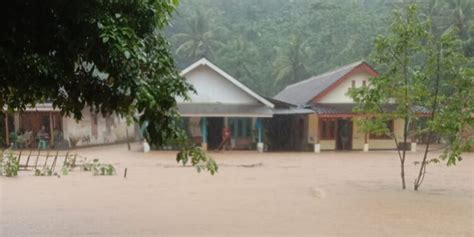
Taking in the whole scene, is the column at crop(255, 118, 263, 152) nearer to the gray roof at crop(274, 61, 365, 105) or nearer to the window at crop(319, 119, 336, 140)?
the gray roof at crop(274, 61, 365, 105)

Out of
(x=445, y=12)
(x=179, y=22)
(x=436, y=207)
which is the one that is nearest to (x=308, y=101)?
(x=436, y=207)

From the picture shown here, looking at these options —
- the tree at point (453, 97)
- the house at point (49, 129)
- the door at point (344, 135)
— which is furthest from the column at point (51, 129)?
the tree at point (453, 97)

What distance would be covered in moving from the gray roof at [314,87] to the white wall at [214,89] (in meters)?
3.58

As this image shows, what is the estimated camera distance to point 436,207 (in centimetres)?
1071

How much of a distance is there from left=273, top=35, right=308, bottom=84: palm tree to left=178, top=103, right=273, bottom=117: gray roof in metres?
15.4

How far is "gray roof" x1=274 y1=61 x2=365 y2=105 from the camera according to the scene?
23.9 meters

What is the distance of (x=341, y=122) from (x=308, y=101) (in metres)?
2.17

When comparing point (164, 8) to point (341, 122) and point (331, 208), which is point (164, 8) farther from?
point (341, 122)

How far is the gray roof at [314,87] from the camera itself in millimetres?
23922

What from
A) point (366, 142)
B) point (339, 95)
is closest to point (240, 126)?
point (339, 95)

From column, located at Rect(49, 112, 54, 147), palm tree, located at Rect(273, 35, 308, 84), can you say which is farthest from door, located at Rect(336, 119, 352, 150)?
column, located at Rect(49, 112, 54, 147)

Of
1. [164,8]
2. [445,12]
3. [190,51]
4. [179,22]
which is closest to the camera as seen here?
[164,8]

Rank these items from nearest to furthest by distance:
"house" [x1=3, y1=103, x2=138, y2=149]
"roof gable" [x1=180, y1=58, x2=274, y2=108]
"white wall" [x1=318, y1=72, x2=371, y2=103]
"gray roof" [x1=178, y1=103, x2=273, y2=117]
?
"roof gable" [x1=180, y1=58, x2=274, y2=108] → "gray roof" [x1=178, y1=103, x2=273, y2=117] → "house" [x1=3, y1=103, x2=138, y2=149] → "white wall" [x1=318, y1=72, x2=371, y2=103]

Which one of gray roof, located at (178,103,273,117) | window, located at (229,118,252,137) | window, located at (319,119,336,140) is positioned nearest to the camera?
gray roof, located at (178,103,273,117)
